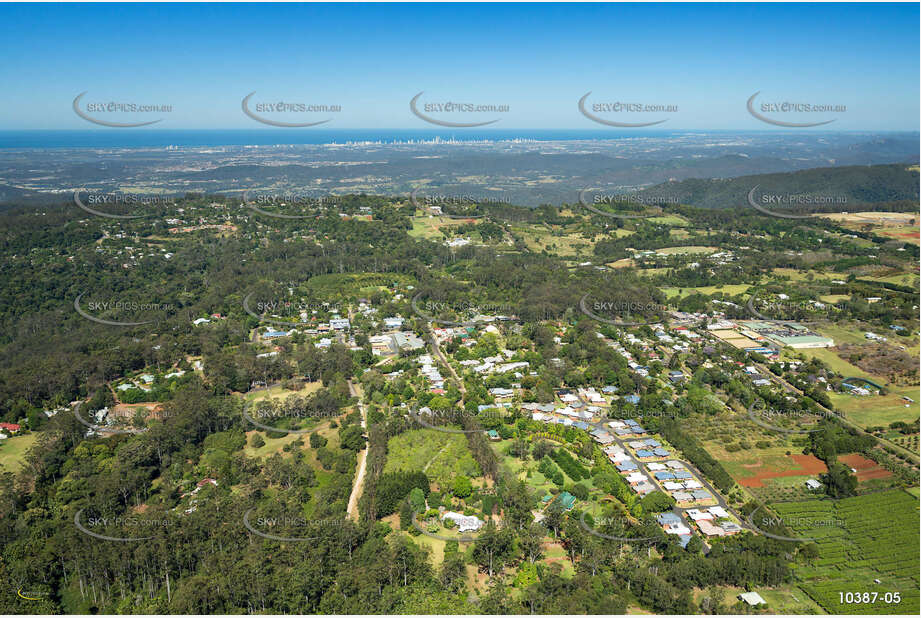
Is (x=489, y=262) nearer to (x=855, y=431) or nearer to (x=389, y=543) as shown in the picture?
(x=855, y=431)

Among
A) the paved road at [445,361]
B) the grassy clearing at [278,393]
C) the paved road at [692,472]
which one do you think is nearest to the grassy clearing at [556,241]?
the paved road at [445,361]

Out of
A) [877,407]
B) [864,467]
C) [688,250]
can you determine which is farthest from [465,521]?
[688,250]

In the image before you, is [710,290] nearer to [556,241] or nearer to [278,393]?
[556,241]

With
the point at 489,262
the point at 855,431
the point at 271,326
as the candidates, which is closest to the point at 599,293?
the point at 489,262

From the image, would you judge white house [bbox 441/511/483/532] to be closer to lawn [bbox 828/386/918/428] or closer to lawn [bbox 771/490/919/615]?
lawn [bbox 771/490/919/615]

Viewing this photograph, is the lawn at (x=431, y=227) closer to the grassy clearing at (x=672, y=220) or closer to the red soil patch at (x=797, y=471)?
the grassy clearing at (x=672, y=220)

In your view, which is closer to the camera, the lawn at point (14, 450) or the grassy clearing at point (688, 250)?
the lawn at point (14, 450)
